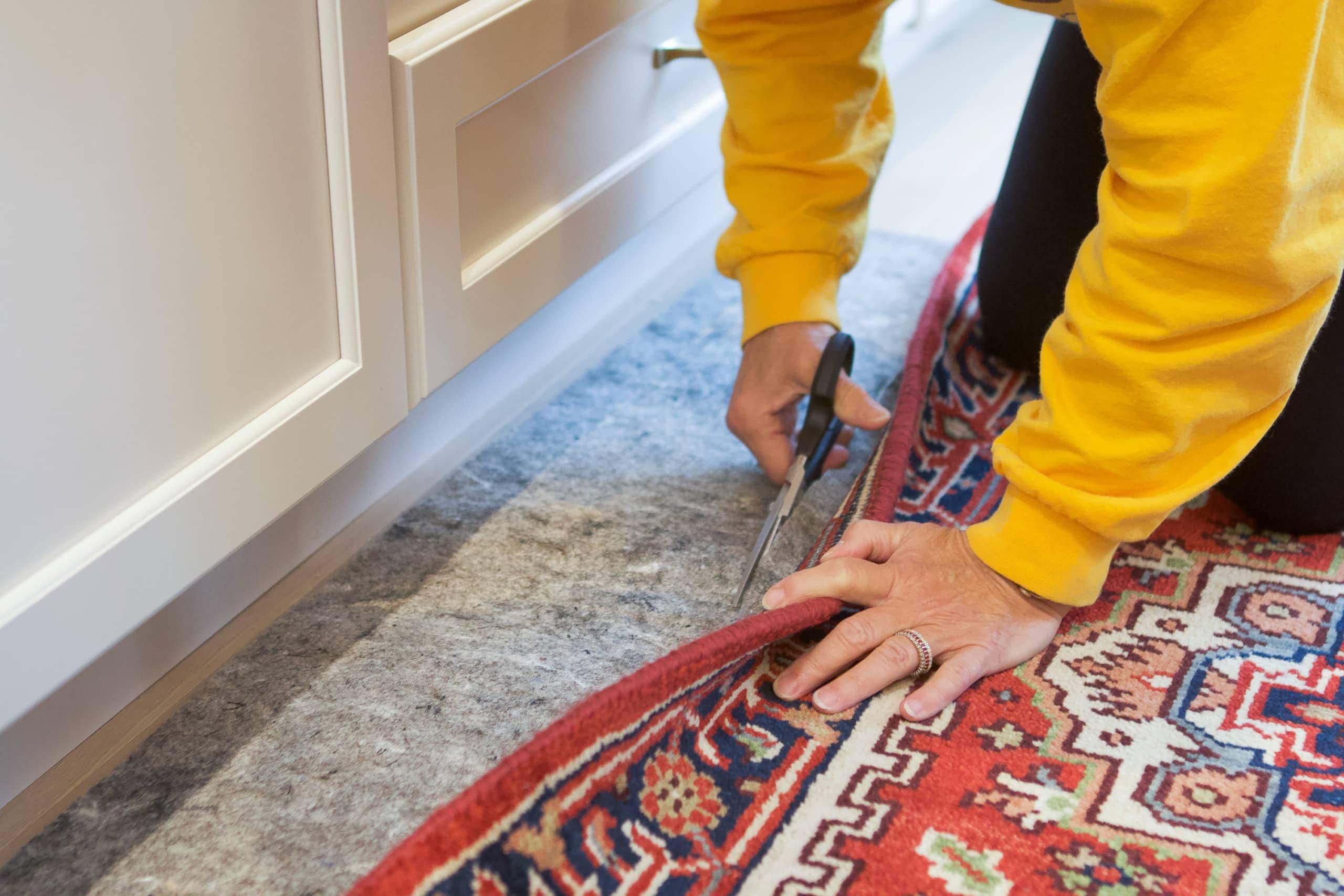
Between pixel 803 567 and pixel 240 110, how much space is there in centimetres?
45

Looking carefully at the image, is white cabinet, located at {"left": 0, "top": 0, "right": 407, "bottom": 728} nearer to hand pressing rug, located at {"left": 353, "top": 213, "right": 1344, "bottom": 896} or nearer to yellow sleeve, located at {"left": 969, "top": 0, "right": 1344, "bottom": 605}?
hand pressing rug, located at {"left": 353, "top": 213, "right": 1344, "bottom": 896}

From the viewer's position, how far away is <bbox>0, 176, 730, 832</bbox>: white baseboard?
0.70 meters

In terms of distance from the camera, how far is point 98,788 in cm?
69

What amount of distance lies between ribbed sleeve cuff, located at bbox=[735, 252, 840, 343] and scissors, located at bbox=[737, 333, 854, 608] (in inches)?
2.0

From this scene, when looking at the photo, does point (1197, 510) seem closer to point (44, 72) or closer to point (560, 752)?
point (560, 752)

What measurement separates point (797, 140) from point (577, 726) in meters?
0.56

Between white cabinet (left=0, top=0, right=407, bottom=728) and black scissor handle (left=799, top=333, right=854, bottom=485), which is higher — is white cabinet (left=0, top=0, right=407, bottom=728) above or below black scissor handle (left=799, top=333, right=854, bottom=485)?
above

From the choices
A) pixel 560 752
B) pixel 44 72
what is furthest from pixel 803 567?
pixel 44 72

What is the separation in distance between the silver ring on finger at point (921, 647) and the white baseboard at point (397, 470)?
1.39 feet

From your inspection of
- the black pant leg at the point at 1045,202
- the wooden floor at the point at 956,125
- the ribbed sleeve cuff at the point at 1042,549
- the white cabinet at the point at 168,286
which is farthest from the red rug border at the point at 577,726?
the wooden floor at the point at 956,125

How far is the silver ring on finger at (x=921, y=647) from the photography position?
2.34 feet

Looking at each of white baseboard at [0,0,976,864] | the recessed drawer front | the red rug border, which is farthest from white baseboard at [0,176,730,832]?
the red rug border

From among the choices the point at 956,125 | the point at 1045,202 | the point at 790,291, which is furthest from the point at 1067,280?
the point at 956,125

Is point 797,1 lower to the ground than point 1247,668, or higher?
higher
